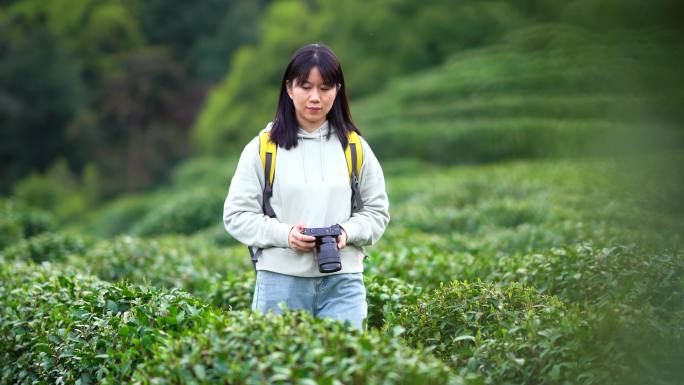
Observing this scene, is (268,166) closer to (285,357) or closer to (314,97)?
(314,97)

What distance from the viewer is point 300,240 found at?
357 cm

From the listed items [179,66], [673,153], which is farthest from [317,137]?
[179,66]

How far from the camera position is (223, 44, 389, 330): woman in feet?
12.2

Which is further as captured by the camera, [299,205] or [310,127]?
[310,127]

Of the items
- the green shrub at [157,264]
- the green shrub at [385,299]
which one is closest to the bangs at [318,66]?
the green shrub at [385,299]

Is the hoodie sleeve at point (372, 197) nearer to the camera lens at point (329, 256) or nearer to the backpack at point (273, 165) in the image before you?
the backpack at point (273, 165)

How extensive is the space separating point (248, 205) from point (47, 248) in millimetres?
6028

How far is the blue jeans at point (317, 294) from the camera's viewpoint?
3748 mm

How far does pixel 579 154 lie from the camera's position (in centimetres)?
1639

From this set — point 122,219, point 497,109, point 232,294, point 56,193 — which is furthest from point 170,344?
point 56,193

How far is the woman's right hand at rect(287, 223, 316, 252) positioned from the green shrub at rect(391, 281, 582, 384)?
1.53 feet

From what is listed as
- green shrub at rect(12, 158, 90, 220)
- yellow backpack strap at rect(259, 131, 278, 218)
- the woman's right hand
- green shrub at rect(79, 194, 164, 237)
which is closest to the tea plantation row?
the woman's right hand

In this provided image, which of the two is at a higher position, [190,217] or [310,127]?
[310,127]

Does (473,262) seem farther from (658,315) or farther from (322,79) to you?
(322,79)
